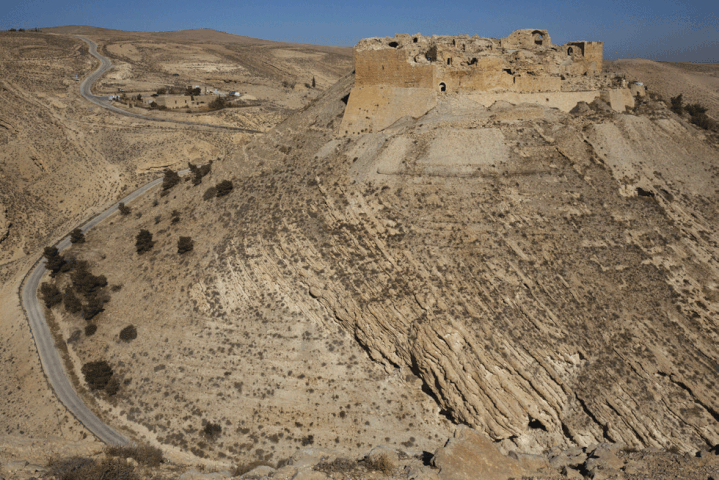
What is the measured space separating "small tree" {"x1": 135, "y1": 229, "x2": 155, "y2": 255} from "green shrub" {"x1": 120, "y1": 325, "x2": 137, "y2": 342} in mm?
6127

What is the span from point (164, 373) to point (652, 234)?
24.1 meters

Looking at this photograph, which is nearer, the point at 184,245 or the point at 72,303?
the point at 184,245

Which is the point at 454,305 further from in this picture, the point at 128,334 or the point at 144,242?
the point at 144,242

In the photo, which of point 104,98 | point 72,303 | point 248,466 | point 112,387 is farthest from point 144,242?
point 104,98

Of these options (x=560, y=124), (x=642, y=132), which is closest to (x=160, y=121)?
(x=560, y=124)

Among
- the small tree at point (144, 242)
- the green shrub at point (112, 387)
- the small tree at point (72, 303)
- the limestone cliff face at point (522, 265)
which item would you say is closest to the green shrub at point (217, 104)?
the small tree at point (144, 242)

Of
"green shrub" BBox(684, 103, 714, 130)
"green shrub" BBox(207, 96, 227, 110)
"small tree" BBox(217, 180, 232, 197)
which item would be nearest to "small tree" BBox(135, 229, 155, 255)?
"small tree" BBox(217, 180, 232, 197)

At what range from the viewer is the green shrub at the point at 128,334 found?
2775 centimetres

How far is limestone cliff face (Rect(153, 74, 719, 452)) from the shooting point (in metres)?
19.7

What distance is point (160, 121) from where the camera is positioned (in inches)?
2117

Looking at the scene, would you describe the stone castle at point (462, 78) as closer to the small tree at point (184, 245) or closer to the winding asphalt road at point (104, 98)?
the small tree at point (184, 245)

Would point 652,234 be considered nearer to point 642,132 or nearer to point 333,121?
point 642,132

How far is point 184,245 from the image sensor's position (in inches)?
1182

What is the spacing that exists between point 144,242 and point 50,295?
675 centimetres
